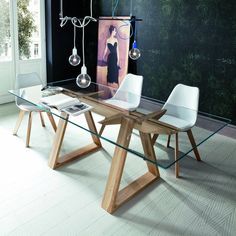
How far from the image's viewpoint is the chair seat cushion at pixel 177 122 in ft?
8.33

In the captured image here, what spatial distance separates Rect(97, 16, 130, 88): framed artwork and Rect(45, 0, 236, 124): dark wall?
22 cm

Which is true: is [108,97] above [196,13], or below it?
below

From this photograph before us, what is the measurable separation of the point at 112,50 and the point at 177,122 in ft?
8.16

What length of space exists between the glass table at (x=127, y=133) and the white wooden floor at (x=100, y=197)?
0.09 metres

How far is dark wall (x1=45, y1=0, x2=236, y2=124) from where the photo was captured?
11.8 feet

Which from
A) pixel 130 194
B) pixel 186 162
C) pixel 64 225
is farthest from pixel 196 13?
pixel 64 225

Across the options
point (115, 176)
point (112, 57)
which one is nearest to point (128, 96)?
point (115, 176)

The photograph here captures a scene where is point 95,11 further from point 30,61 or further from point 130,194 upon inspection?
point 130,194

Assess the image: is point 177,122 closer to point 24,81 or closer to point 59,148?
point 59,148

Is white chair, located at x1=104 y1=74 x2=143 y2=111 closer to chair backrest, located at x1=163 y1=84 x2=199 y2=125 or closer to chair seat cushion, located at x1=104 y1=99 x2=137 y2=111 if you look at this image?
chair seat cushion, located at x1=104 y1=99 x2=137 y2=111

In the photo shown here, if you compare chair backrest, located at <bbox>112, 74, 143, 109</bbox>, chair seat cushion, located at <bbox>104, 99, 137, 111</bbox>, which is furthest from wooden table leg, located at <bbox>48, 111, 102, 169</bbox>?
chair backrest, located at <bbox>112, 74, 143, 109</bbox>

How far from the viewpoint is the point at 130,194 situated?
95.3 inches

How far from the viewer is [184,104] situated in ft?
10.3

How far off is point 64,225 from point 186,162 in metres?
1.56
